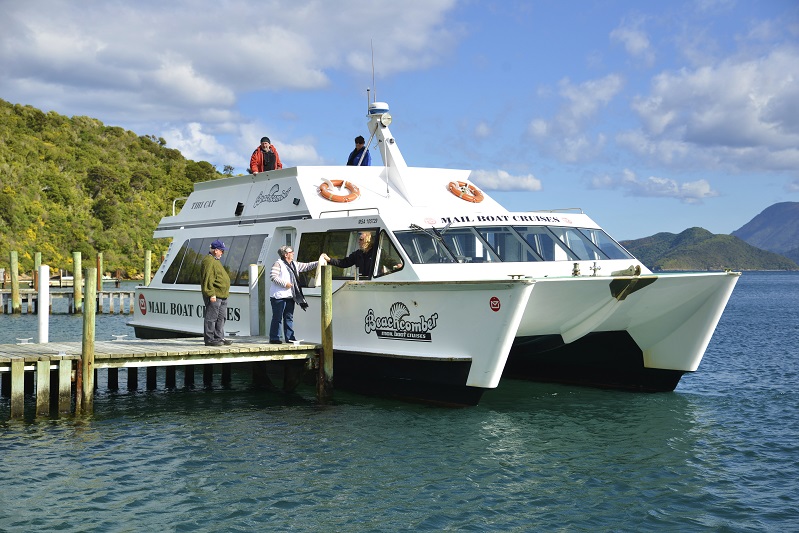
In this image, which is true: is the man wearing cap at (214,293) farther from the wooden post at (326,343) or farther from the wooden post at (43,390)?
the wooden post at (43,390)

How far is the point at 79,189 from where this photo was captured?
2689 inches

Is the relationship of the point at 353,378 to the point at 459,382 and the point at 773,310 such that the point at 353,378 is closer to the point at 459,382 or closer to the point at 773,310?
the point at 459,382

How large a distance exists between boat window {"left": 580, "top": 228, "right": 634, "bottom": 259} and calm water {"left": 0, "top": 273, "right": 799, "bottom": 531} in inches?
87.4

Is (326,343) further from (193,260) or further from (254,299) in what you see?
(193,260)

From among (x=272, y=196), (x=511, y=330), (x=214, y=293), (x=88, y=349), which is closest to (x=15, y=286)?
(x=272, y=196)

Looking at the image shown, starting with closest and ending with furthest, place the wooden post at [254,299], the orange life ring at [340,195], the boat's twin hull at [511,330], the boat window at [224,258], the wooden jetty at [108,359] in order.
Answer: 1. the boat's twin hull at [511,330]
2. the wooden jetty at [108,359]
3. the orange life ring at [340,195]
4. the wooden post at [254,299]
5. the boat window at [224,258]

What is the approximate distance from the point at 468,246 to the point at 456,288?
1657 mm

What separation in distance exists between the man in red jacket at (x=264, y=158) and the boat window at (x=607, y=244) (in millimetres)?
6166

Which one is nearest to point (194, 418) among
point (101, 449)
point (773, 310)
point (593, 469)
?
point (101, 449)

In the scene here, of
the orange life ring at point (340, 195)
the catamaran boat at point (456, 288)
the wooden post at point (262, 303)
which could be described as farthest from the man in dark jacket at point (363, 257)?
the wooden post at point (262, 303)

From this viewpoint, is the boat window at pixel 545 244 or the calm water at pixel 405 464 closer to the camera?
the calm water at pixel 405 464

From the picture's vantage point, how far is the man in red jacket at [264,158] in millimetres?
17062

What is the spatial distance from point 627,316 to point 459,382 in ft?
9.20

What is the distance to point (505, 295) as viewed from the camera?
11.3 metres
